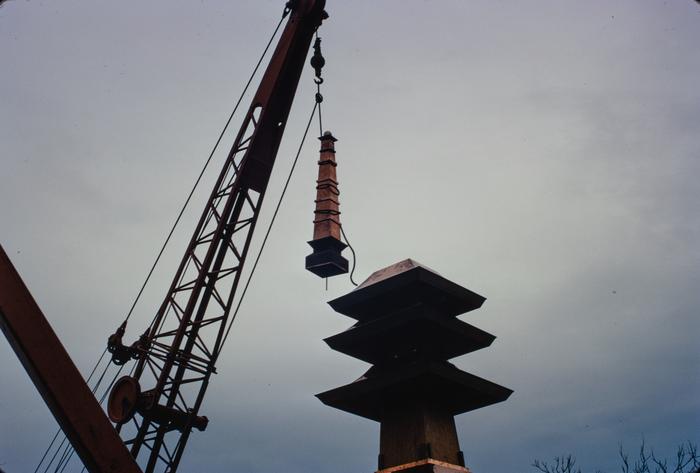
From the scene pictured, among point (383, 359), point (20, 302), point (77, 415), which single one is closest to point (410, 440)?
point (383, 359)

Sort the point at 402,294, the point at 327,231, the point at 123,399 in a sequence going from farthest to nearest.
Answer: the point at 123,399 → the point at 327,231 → the point at 402,294

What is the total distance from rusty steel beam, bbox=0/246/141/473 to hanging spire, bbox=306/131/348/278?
811 centimetres

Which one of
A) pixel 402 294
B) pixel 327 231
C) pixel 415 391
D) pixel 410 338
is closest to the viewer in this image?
pixel 415 391

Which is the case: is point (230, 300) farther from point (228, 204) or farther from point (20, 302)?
point (20, 302)

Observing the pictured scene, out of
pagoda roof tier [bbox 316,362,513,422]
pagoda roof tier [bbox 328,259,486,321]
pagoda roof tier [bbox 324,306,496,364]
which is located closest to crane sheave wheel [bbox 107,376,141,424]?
pagoda roof tier [bbox 316,362,513,422]

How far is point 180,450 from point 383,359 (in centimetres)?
770

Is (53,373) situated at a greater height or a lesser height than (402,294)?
lesser

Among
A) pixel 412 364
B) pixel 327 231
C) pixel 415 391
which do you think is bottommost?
pixel 415 391

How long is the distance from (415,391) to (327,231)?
16.8 feet

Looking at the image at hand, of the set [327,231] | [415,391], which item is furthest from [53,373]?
[327,231]

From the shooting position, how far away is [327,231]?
17.3 metres

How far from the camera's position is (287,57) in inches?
773

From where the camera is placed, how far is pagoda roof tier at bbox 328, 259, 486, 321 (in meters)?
15.3

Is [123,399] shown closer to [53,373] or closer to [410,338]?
[410,338]
